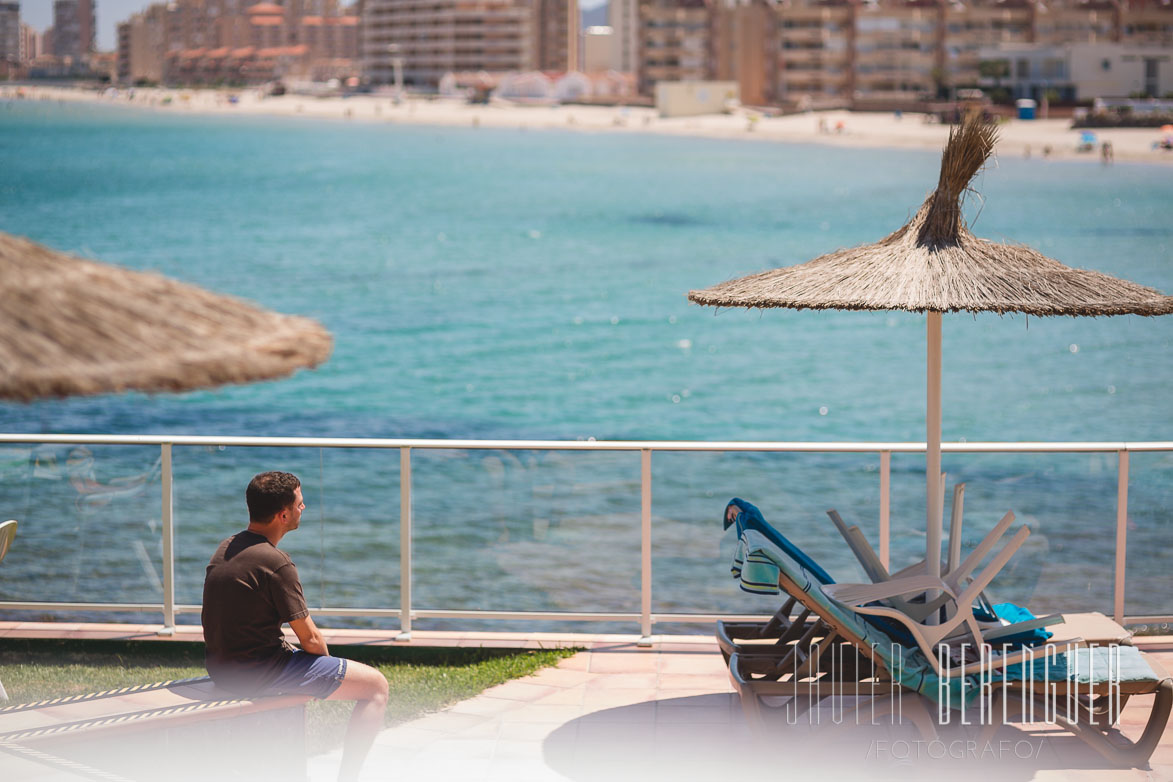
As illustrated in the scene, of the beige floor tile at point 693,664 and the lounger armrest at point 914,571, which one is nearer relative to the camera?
the lounger armrest at point 914,571

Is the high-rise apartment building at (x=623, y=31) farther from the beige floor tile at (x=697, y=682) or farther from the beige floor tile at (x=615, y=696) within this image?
the beige floor tile at (x=615, y=696)

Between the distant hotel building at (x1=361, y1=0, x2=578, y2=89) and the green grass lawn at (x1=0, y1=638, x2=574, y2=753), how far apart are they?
149946 mm

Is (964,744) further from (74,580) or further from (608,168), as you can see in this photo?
(608,168)

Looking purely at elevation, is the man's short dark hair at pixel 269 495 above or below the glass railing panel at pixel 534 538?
above

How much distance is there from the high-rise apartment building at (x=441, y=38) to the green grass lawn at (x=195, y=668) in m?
150

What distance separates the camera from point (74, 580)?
6.09 meters

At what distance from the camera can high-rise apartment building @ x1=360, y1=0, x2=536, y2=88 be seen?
15150cm

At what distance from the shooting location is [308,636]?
3.81m

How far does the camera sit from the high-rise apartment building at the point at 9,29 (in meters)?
27.7

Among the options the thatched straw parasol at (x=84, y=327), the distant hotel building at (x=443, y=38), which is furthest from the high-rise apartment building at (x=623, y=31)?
the thatched straw parasol at (x=84, y=327)

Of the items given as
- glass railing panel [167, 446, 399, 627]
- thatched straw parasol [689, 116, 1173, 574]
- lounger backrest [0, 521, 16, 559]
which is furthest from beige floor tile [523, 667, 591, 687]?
lounger backrest [0, 521, 16, 559]

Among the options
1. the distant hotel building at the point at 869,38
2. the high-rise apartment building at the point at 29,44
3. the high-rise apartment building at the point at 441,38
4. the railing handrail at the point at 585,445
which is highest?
the high-rise apartment building at the point at 441,38

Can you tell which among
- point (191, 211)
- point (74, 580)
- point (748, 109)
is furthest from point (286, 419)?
point (748, 109)

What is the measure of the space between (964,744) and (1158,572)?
2056 millimetres
